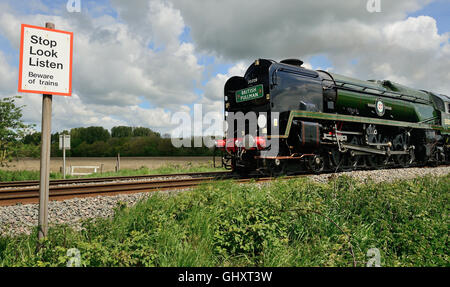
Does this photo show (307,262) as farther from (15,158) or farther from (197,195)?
(15,158)

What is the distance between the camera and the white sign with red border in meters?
3.05

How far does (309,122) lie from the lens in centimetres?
971

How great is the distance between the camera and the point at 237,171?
1120 centimetres

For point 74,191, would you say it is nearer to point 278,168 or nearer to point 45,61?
point 45,61

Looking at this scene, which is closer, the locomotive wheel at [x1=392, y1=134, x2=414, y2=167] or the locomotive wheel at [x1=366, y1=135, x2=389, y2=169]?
the locomotive wheel at [x1=366, y1=135, x2=389, y2=169]

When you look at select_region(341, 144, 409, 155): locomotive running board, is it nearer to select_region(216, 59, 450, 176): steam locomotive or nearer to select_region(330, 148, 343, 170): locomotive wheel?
select_region(216, 59, 450, 176): steam locomotive

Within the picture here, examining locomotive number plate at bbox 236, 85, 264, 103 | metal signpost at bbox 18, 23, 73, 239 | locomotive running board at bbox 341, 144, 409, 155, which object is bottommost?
locomotive running board at bbox 341, 144, 409, 155

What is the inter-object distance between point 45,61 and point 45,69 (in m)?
0.09

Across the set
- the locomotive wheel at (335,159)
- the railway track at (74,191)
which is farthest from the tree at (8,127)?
the locomotive wheel at (335,159)

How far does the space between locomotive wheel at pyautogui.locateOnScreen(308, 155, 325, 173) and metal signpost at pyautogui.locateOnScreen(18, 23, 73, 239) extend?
28.5 ft

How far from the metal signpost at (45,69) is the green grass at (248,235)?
0.74m

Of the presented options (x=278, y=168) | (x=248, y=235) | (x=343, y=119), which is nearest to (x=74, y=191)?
(x=248, y=235)

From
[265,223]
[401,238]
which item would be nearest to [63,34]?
[265,223]

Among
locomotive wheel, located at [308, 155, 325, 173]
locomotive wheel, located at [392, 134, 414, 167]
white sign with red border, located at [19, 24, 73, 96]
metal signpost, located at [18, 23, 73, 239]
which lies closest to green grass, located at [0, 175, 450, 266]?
metal signpost, located at [18, 23, 73, 239]
